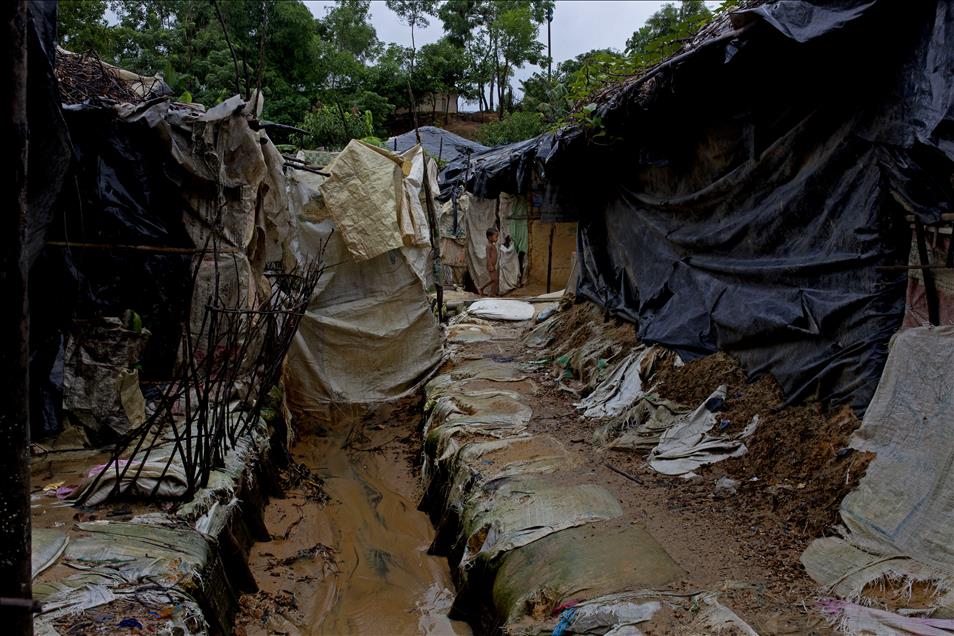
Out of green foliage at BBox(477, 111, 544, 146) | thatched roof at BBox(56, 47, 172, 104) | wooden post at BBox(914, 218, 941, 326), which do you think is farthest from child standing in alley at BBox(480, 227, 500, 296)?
wooden post at BBox(914, 218, 941, 326)

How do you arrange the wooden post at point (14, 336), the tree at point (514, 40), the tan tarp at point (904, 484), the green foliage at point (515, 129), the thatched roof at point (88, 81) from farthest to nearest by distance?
the tree at point (514, 40), the green foliage at point (515, 129), the thatched roof at point (88, 81), the tan tarp at point (904, 484), the wooden post at point (14, 336)

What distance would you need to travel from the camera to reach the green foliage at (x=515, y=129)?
21.3 meters

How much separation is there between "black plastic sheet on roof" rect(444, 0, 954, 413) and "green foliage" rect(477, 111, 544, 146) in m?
15.1

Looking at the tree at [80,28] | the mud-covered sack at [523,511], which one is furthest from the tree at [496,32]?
the mud-covered sack at [523,511]

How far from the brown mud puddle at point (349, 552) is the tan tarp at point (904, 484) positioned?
2039 millimetres

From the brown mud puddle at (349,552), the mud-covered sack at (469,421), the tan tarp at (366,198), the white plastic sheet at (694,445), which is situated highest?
the tan tarp at (366,198)

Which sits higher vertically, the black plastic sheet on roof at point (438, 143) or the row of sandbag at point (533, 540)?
the black plastic sheet on roof at point (438, 143)

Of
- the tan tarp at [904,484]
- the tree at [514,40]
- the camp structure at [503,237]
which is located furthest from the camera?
the tree at [514,40]

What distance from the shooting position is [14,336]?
4.64ft

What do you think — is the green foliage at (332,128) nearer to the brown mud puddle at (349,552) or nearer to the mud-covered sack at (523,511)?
the brown mud puddle at (349,552)

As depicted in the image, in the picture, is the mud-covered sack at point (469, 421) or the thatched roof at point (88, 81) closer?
the thatched roof at point (88, 81)

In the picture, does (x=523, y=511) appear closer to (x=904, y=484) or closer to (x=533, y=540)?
(x=533, y=540)

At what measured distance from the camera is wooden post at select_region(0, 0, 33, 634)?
1.36 metres

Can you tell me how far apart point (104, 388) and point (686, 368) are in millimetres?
4326
